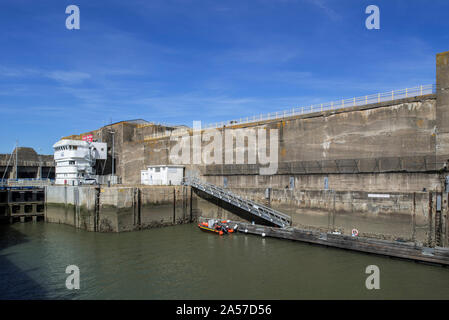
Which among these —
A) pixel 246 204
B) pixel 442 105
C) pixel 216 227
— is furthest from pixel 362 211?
pixel 216 227

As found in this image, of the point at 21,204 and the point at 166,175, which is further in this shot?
the point at 166,175

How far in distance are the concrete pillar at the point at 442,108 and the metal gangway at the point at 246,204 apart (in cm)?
1432

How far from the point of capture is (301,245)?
26406 mm

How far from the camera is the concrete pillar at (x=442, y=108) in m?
24.5

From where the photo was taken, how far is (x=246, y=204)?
1339 inches

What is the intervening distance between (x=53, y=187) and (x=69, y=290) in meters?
25.1

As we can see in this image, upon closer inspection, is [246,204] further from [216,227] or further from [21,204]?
[21,204]

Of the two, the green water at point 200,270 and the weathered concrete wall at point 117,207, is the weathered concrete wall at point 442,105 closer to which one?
the green water at point 200,270

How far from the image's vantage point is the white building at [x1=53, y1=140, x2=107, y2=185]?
46.6 metres

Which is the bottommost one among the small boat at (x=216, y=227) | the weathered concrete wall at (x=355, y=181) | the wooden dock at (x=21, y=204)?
the small boat at (x=216, y=227)

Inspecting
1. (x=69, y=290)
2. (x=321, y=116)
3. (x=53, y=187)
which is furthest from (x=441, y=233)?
(x=53, y=187)

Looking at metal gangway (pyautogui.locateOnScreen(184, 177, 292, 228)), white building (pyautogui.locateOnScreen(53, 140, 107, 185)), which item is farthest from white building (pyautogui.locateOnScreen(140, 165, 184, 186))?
white building (pyautogui.locateOnScreen(53, 140, 107, 185))

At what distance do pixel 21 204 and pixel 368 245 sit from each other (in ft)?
126

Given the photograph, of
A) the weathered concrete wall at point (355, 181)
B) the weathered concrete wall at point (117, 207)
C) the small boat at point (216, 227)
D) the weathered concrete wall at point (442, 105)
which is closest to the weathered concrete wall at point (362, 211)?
the weathered concrete wall at point (355, 181)
